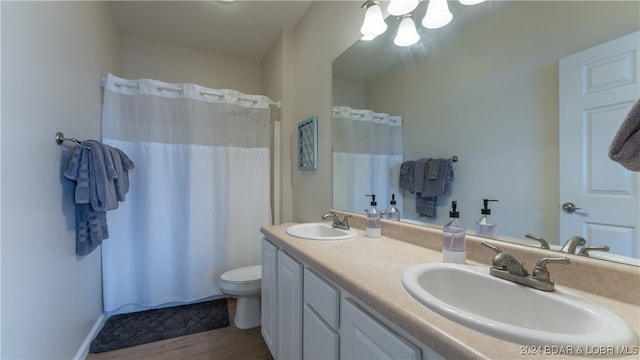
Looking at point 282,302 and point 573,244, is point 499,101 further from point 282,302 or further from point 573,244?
point 282,302

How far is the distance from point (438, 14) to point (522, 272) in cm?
108

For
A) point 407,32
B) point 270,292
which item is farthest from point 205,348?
point 407,32

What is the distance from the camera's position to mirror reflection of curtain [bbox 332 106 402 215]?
4.90ft

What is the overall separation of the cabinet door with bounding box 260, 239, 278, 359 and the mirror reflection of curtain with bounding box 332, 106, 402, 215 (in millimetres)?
565

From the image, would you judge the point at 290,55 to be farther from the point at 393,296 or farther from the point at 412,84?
the point at 393,296

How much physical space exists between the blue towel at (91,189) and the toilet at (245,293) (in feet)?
2.78

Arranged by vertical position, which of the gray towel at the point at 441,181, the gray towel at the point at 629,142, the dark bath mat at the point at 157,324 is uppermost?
the gray towel at the point at 629,142

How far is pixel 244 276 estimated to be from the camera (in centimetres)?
202

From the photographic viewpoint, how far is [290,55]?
2.50m

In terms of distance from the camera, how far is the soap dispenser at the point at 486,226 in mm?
977

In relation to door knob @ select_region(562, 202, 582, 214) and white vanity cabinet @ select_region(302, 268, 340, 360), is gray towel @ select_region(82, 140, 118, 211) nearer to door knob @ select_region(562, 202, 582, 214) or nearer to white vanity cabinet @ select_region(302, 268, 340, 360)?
white vanity cabinet @ select_region(302, 268, 340, 360)

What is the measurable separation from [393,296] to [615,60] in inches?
34.4

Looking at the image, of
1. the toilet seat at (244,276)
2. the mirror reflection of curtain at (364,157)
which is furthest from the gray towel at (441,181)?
the toilet seat at (244,276)

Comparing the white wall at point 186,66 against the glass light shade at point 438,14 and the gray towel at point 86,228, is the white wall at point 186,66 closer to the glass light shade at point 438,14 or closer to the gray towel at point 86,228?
the gray towel at point 86,228
